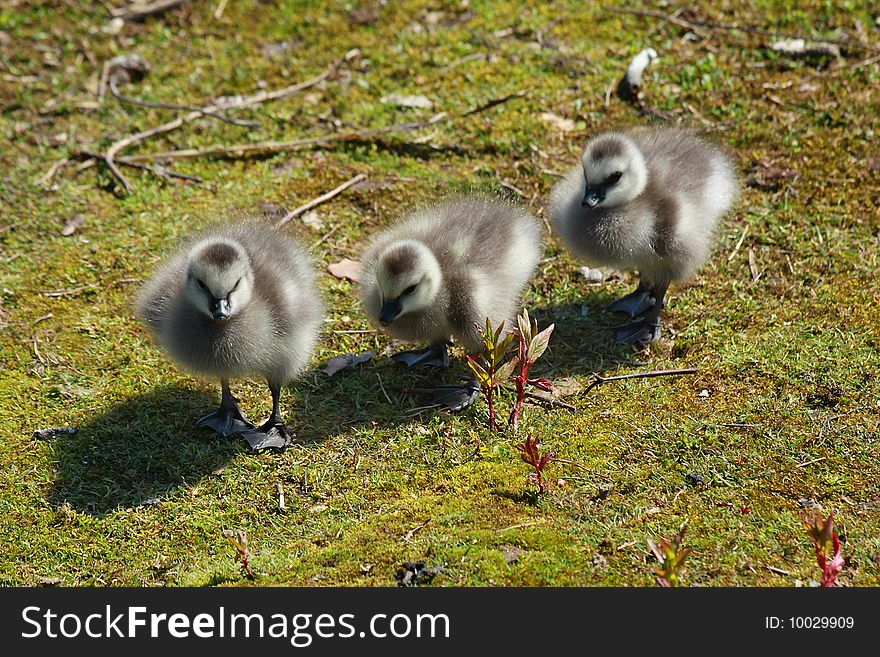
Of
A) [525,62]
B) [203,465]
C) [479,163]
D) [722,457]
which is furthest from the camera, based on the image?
[525,62]

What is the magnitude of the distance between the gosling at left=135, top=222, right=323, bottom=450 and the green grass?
29 centimetres

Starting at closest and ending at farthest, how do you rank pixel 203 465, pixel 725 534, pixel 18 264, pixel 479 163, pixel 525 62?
1. pixel 725 534
2. pixel 203 465
3. pixel 18 264
4. pixel 479 163
5. pixel 525 62

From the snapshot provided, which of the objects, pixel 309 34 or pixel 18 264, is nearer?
pixel 18 264

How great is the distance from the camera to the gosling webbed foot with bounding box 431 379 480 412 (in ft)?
15.0

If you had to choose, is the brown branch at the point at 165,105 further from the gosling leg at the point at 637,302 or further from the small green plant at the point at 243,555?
the small green plant at the point at 243,555

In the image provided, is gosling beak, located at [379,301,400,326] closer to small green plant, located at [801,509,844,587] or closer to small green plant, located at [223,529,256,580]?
small green plant, located at [223,529,256,580]

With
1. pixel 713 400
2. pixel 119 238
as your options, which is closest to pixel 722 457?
pixel 713 400

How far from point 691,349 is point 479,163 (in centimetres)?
211

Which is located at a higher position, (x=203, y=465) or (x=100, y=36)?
(x=100, y=36)

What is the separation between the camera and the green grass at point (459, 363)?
3.77 m

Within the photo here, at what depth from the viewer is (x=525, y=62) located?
23.1 feet

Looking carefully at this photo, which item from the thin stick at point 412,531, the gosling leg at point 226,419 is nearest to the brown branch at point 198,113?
the gosling leg at point 226,419

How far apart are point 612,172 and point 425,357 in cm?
134

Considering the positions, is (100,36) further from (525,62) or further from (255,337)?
(255,337)
